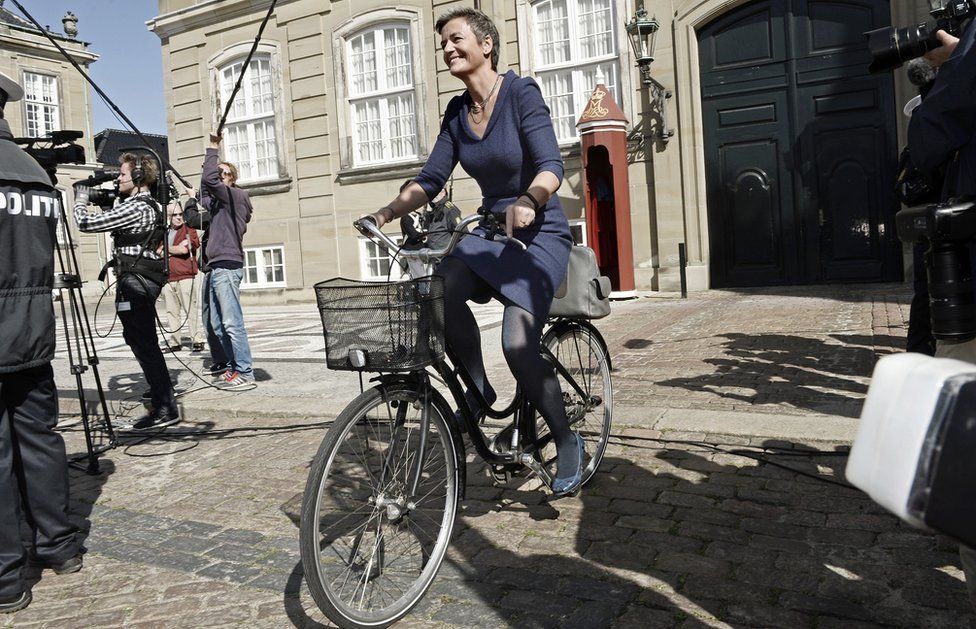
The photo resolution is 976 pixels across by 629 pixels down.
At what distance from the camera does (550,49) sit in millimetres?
14469

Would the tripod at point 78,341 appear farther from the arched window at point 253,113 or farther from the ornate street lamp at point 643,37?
the arched window at point 253,113

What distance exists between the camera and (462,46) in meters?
3.10

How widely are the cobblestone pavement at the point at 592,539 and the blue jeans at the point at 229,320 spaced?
126 cm

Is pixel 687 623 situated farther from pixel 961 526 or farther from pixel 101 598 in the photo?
pixel 101 598

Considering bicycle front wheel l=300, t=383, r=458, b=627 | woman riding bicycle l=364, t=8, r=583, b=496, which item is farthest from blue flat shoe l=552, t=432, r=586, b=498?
bicycle front wheel l=300, t=383, r=458, b=627

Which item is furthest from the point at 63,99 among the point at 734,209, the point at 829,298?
the point at 829,298

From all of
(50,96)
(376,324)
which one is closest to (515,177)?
(376,324)

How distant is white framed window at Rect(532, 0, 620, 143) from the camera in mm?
13891

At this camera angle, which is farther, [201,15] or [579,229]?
[201,15]

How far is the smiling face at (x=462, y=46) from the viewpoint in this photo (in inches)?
122

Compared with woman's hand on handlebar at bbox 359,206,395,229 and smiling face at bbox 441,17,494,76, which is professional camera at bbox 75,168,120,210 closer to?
woman's hand on handlebar at bbox 359,206,395,229

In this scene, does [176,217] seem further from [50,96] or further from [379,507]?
[50,96]

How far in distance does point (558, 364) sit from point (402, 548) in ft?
4.02

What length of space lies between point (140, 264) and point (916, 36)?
490 cm
